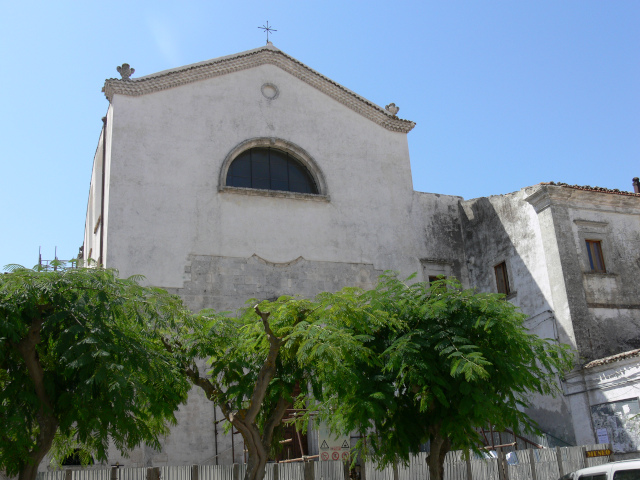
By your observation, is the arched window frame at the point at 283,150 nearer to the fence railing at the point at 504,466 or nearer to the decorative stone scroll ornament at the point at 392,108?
the decorative stone scroll ornament at the point at 392,108

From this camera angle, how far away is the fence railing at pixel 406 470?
1165 cm

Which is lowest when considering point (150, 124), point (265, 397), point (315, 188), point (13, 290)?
point (265, 397)

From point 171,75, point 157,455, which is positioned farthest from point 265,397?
point 171,75

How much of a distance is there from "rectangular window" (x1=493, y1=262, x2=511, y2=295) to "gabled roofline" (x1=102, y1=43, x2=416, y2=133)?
18.3 feet

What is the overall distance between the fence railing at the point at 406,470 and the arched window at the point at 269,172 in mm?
Result: 9533

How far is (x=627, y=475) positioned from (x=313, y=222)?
1181 centimetres

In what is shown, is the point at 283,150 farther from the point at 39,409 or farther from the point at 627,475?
the point at 627,475

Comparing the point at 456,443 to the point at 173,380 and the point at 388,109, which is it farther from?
the point at 388,109

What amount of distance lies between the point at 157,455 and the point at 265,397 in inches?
239

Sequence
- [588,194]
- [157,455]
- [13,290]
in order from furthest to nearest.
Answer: [588,194] < [157,455] < [13,290]

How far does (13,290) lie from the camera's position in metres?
9.24

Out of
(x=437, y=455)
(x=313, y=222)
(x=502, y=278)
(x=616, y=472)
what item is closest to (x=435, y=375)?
(x=437, y=455)

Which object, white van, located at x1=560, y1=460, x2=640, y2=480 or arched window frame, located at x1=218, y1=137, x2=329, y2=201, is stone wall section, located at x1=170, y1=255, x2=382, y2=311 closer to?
arched window frame, located at x1=218, y1=137, x2=329, y2=201

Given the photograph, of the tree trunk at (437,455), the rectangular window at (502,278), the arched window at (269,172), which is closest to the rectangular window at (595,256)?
the rectangular window at (502,278)
